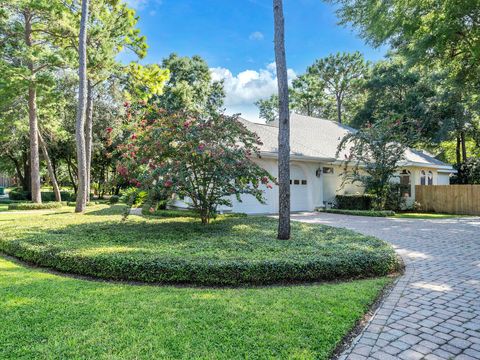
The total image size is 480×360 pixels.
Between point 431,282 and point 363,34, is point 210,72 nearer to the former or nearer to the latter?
point 363,34

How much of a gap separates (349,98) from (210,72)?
15013mm

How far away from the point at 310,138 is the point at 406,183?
6.75 metres

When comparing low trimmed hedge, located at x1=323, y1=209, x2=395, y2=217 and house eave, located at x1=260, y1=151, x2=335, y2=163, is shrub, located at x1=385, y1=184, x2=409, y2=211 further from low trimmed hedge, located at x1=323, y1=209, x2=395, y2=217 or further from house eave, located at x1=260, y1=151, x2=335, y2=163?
house eave, located at x1=260, y1=151, x2=335, y2=163

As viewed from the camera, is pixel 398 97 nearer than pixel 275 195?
No

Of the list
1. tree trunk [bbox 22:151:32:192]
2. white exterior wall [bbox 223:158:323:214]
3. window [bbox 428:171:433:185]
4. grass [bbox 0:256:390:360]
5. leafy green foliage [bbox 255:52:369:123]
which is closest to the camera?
grass [bbox 0:256:390:360]

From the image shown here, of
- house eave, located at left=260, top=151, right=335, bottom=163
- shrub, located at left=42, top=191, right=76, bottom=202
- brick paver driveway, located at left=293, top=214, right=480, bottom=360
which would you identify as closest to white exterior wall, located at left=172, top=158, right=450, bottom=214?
house eave, located at left=260, top=151, right=335, bottom=163

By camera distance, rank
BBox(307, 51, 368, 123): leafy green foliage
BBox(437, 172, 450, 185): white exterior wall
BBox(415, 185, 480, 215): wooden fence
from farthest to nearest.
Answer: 1. BBox(307, 51, 368, 123): leafy green foliage
2. BBox(437, 172, 450, 185): white exterior wall
3. BBox(415, 185, 480, 215): wooden fence

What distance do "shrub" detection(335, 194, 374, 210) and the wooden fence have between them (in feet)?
15.5

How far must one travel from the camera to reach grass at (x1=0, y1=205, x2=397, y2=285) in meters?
5.11

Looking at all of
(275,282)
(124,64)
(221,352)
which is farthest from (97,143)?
(221,352)

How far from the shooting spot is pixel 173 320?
137 inches

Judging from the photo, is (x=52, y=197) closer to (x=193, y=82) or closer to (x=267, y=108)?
(x=193, y=82)

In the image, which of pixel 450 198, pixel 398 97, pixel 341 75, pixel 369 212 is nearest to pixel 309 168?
pixel 369 212

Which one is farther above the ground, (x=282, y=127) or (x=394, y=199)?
(x=282, y=127)
